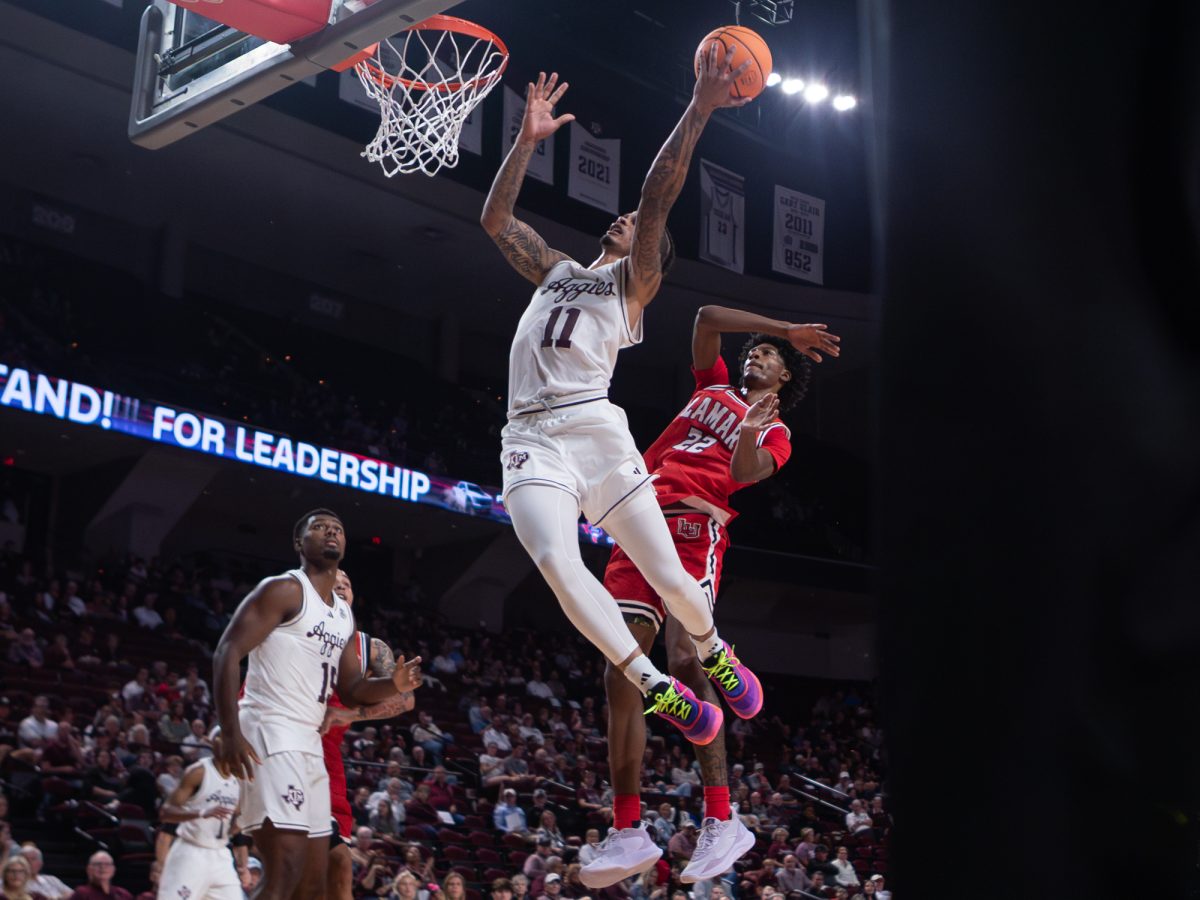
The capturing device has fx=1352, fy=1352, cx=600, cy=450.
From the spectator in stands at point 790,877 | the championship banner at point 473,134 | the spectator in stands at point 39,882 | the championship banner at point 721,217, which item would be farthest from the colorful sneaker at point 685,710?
the championship banner at point 721,217

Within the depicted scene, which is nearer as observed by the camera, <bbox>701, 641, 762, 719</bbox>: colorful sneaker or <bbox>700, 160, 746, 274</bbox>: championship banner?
<bbox>701, 641, 762, 719</bbox>: colorful sneaker

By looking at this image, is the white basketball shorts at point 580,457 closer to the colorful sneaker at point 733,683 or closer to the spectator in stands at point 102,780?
the colorful sneaker at point 733,683

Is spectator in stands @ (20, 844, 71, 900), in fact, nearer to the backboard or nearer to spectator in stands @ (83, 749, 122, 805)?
spectator in stands @ (83, 749, 122, 805)

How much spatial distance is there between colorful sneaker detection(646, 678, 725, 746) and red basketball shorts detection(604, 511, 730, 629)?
0.79m

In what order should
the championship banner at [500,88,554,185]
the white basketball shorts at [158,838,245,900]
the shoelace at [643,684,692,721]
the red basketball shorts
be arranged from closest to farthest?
1. the shoelace at [643,684,692,721]
2. the red basketball shorts
3. the white basketball shorts at [158,838,245,900]
4. the championship banner at [500,88,554,185]

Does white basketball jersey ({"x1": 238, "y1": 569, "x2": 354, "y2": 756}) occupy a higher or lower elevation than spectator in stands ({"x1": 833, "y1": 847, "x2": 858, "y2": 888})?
higher

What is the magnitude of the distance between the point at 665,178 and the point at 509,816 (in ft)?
34.4

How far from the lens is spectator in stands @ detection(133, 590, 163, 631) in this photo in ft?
59.4

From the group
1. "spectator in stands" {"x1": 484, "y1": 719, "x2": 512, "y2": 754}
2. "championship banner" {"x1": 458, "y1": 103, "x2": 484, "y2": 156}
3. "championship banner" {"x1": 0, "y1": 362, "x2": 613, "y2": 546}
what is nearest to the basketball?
"spectator in stands" {"x1": 484, "y1": 719, "x2": 512, "y2": 754}

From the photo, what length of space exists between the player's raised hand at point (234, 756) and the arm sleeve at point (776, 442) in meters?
2.62

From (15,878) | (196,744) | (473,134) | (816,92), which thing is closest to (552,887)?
(196,744)

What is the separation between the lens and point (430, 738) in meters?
16.5

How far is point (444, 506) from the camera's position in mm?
22547

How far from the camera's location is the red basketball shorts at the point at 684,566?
631 centimetres
